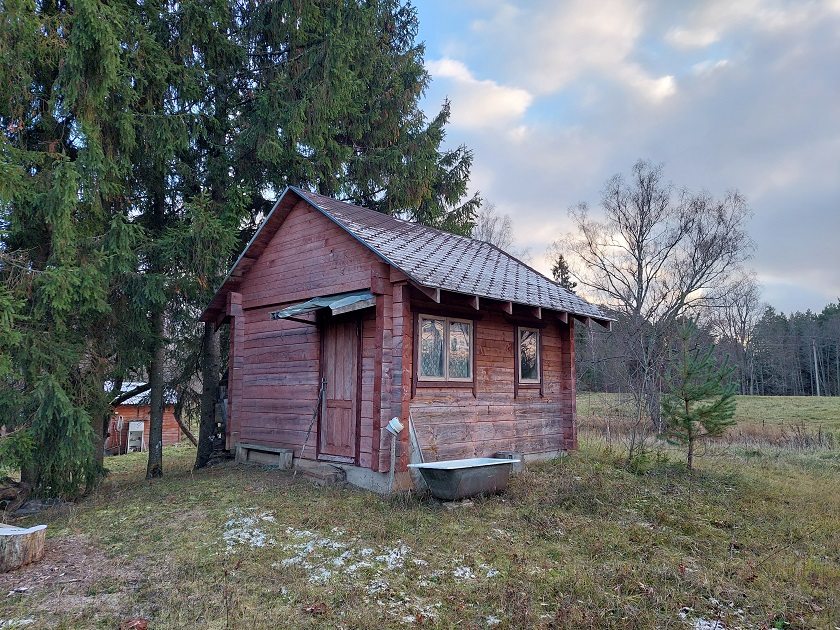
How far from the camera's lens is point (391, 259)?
8273 millimetres

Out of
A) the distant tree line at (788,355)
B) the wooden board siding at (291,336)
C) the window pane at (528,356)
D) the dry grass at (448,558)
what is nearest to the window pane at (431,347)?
the wooden board siding at (291,336)

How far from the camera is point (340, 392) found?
31.4 ft

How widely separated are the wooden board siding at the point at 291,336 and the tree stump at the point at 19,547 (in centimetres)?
438

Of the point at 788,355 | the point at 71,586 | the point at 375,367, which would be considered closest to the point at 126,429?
the point at 375,367

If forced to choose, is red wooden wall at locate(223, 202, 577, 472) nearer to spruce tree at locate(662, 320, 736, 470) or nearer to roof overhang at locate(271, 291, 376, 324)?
roof overhang at locate(271, 291, 376, 324)

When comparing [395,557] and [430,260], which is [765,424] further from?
[395,557]

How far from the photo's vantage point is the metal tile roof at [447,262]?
8555mm

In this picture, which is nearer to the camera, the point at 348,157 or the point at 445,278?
the point at 445,278

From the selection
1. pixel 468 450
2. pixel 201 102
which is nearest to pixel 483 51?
pixel 201 102

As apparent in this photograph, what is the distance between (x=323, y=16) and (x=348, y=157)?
3.38m

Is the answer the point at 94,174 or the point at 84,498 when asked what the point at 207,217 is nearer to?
the point at 94,174

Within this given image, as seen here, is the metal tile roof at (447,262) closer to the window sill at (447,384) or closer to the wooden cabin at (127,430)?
the window sill at (447,384)

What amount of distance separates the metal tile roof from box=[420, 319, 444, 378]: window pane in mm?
945

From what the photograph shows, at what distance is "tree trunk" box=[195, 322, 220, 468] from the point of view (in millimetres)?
12766
